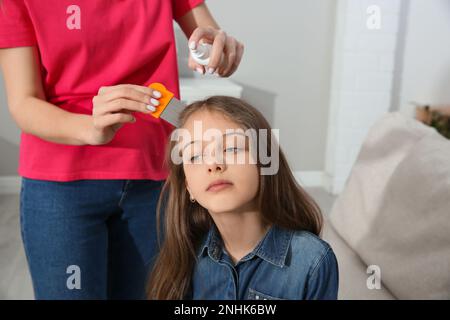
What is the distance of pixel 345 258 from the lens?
101cm

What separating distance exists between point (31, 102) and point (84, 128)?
88 mm

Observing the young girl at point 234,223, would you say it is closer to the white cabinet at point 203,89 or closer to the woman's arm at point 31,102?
the woman's arm at point 31,102

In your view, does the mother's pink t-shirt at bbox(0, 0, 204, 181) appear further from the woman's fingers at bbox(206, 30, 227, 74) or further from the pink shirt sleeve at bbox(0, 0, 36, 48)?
the woman's fingers at bbox(206, 30, 227, 74)

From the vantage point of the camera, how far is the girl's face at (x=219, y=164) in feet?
1.72

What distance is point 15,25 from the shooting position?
553 millimetres

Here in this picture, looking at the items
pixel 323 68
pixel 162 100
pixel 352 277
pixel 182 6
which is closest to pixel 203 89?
pixel 323 68

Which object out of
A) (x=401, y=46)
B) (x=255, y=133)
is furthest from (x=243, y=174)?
(x=401, y=46)

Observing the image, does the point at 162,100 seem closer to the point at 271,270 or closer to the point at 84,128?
the point at 84,128

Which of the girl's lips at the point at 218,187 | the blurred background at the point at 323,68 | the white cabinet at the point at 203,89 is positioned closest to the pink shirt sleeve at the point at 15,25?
the girl's lips at the point at 218,187

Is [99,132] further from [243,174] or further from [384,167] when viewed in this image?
[384,167]

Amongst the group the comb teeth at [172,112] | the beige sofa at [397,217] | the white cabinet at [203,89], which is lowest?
the beige sofa at [397,217]

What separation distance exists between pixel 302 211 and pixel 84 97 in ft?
1.01

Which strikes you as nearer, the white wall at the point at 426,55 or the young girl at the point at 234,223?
the young girl at the point at 234,223

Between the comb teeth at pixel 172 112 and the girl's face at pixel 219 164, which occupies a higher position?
the comb teeth at pixel 172 112
